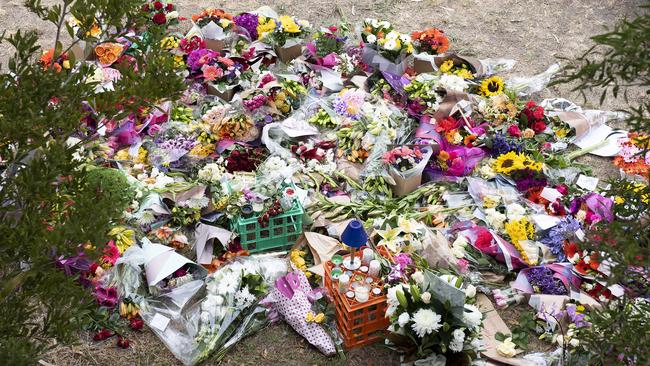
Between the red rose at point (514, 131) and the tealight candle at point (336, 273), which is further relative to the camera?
the red rose at point (514, 131)

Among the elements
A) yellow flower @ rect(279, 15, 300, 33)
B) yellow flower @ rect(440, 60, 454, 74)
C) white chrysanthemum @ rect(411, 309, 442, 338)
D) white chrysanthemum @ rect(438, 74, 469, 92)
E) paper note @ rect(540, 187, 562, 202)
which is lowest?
paper note @ rect(540, 187, 562, 202)

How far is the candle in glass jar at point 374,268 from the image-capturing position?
3.68 m

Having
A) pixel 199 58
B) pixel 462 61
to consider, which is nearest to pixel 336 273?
→ pixel 199 58

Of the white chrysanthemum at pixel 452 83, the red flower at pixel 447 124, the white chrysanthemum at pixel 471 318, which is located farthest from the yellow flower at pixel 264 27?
the white chrysanthemum at pixel 471 318

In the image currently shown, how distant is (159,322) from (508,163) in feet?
8.67

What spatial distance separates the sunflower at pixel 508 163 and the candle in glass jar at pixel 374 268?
59.0 inches

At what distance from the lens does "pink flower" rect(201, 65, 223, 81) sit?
17.7 ft

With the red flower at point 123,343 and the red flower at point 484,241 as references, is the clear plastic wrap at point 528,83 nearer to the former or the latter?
the red flower at point 484,241

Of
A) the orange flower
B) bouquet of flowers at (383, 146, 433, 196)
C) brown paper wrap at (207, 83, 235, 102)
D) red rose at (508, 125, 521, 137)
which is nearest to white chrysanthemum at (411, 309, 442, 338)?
bouquet of flowers at (383, 146, 433, 196)

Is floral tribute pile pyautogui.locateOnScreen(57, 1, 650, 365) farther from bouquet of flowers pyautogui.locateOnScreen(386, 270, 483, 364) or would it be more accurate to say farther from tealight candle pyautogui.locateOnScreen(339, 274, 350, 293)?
tealight candle pyautogui.locateOnScreen(339, 274, 350, 293)

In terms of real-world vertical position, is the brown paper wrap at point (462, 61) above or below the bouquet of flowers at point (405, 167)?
above

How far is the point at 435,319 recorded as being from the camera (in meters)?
3.33

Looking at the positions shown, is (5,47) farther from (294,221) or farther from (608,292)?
(608,292)

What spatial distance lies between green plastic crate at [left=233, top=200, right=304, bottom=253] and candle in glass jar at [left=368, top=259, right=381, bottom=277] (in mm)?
708
